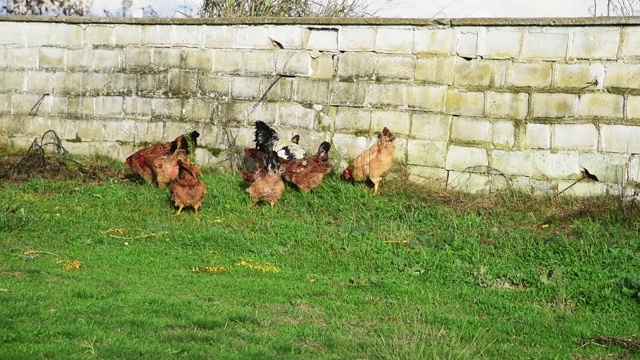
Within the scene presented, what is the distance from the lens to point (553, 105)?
30.9 ft

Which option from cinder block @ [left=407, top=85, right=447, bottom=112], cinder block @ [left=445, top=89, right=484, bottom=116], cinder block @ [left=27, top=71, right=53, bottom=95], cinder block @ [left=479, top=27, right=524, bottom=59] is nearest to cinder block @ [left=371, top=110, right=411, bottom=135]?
cinder block @ [left=407, top=85, right=447, bottom=112]

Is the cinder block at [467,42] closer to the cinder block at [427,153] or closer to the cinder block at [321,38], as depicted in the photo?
the cinder block at [427,153]

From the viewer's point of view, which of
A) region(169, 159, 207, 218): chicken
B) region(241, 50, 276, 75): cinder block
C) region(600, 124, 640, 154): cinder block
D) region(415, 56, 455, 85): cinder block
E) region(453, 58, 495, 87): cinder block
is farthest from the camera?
region(241, 50, 276, 75): cinder block

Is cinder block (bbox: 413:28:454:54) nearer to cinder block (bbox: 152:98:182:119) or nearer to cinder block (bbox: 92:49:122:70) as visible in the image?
cinder block (bbox: 152:98:182:119)

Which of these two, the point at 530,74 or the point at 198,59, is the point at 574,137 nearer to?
the point at 530,74

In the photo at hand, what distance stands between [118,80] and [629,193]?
682 cm

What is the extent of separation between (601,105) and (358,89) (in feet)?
9.33

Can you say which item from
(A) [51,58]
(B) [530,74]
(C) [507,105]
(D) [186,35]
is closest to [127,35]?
(D) [186,35]

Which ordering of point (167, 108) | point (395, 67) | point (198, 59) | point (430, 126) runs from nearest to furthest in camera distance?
point (430, 126) → point (395, 67) → point (198, 59) → point (167, 108)

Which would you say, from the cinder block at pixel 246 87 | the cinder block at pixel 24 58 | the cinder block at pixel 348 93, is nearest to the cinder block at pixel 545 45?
the cinder block at pixel 348 93

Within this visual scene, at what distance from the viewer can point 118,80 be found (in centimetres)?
1174

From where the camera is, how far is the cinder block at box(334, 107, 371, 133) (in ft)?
33.9

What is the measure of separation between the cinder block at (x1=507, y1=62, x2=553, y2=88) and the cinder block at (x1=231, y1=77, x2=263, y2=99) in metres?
3.19

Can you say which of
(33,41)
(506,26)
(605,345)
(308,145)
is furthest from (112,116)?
(605,345)
